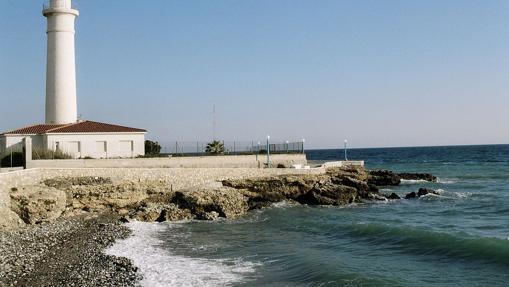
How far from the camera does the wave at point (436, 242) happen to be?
16.6 metres

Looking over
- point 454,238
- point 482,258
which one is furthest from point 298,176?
point 482,258

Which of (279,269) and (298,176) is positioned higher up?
(298,176)

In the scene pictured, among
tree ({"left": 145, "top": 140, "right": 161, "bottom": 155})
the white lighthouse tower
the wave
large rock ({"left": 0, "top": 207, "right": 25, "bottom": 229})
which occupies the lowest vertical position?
the wave

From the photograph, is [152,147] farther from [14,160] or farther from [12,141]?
[14,160]

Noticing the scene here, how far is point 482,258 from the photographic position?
1622 cm

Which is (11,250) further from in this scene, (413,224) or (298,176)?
(298,176)

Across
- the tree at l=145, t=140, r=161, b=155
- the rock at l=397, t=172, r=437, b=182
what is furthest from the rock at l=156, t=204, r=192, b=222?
the rock at l=397, t=172, r=437, b=182

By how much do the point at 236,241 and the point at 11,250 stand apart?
7.37 m

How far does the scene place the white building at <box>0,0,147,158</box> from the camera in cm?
3228

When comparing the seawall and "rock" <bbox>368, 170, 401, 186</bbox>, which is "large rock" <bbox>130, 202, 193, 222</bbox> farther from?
"rock" <bbox>368, 170, 401, 186</bbox>

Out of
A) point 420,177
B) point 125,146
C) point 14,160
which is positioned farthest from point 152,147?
point 420,177

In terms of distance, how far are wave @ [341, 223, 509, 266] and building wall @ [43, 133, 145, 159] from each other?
670 inches

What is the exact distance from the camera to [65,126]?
109 feet

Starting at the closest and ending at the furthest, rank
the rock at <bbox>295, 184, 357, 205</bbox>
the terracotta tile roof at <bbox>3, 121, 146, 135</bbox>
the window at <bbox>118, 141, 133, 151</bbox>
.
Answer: the rock at <bbox>295, 184, 357, 205</bbox> < the terracotta tile roof at <bbox>3, 121, 146, 135</bbox> < the window at <bbox>118, 141, 133, 151</bbox>
